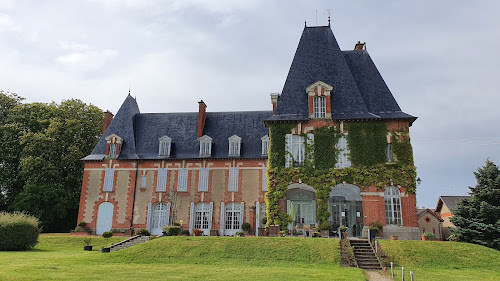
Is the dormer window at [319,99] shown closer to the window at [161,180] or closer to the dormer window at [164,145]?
the dormer window at [164,145]

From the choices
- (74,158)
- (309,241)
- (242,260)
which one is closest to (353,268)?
(309,241)

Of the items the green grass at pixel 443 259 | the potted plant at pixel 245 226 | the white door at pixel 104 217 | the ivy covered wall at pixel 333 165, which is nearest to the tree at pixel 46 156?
the white door at pixel 104 217

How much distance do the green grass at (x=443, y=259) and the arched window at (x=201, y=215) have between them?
15.1m

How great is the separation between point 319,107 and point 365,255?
404 inches

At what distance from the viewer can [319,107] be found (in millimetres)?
24375

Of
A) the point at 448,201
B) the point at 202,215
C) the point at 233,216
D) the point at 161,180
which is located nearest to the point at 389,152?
the point at 233,216

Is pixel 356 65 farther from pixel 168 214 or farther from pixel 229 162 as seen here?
pixel 168 214

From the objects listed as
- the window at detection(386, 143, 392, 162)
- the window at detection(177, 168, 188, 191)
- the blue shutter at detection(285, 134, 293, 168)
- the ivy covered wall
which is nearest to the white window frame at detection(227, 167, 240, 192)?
the window at detection(177, 168, 188, 191)

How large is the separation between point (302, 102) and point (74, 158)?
74.6ft

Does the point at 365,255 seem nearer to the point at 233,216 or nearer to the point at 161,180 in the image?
the point at 233,216

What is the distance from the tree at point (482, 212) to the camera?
70.2ft

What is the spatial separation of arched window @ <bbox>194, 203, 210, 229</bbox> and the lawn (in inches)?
388

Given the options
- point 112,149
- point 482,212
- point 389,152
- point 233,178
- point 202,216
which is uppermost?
point 112,149

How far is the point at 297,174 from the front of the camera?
914 inches
